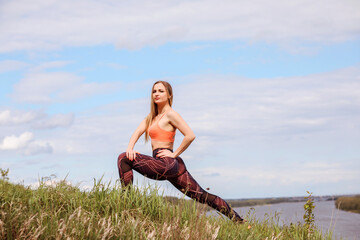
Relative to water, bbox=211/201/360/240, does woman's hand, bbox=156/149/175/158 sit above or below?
A: above

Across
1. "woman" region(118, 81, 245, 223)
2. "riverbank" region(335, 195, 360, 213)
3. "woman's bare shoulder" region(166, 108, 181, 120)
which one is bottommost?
"riverbank" region(335, 195, 360, 213)

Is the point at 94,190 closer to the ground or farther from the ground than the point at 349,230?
farther from the ground

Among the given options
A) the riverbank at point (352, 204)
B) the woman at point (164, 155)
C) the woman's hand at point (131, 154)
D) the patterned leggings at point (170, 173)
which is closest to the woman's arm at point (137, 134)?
the woman at point (164, 155)

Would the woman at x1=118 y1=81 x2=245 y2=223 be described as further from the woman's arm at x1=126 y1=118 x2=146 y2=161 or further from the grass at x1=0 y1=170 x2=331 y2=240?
the grass at x1=0 y1=170 x2=331 y2=240

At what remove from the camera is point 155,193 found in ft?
22.7

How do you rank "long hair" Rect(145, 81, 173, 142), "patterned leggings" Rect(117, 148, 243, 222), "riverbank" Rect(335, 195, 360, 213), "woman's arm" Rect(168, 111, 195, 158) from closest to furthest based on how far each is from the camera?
"patterned leggings" Rect(117, 148, 243, 222), "woman's arm" Rect(168, 111, 195, 158), "long hair" Rect(145, 81, 173, 142), "riverbank" Rect(335, 195, 360, 213)

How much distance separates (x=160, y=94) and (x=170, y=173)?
4.98 feet

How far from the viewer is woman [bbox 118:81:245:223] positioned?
23.0 feet

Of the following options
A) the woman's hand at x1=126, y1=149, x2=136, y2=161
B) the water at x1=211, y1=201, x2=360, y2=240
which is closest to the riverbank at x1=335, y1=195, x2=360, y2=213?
the water at x1=211, y1=201, x2=360, y2=240

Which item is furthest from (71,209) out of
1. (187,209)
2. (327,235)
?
(327,235)

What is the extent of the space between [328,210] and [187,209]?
2.68m

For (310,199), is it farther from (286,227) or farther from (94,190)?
(94,190)

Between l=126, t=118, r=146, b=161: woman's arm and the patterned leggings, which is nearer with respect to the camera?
the patterned leggings

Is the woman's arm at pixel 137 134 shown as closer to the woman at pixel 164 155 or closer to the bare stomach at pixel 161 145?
the woman at pixel 164 155
